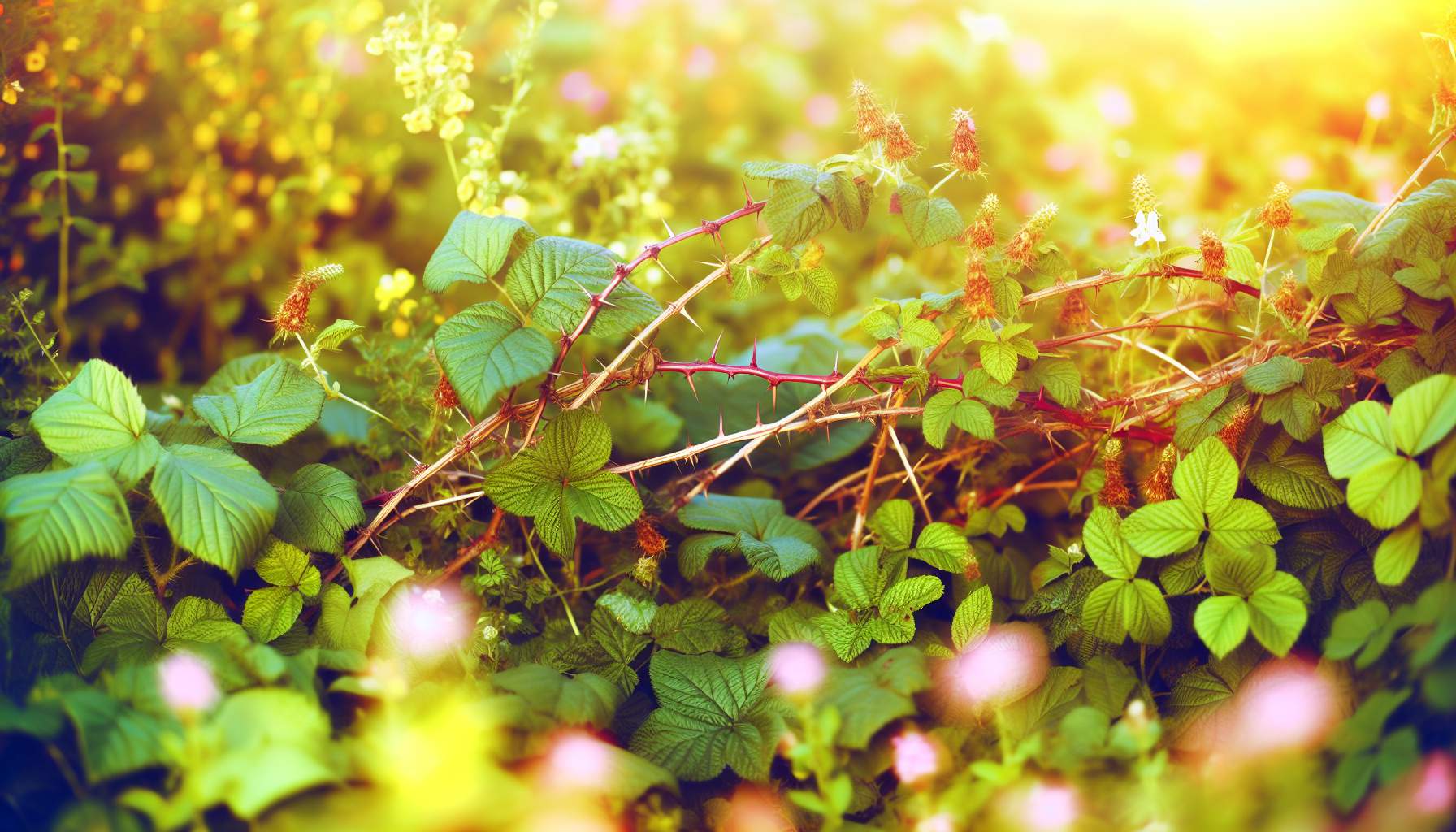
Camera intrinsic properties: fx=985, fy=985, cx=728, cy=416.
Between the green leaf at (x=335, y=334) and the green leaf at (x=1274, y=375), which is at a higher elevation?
the green leaf at (x=1274, y=375)

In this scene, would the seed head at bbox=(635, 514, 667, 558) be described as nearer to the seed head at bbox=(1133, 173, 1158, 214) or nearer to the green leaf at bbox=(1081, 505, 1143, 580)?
the green leaf at bbox=(1081, 505, 1143, 580)

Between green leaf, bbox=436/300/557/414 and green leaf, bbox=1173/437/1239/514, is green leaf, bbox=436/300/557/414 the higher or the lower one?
the higher one

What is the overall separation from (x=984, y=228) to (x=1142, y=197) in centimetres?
23

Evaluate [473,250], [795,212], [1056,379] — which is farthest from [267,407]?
[1056,379]

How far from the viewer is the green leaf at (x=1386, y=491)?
3.76ft

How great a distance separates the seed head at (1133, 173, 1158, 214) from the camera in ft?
4.59

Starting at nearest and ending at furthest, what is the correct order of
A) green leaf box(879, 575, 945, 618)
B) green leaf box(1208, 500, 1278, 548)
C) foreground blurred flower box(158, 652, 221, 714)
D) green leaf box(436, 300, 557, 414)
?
1. foreground blurred flower box(158, 652, 221, 714)
2. green leaf box(436, 300, 557, 414)
3. green leaf box(1208, 500, 1278, 548)
4. green leaf box(879, 575, 945, 618)

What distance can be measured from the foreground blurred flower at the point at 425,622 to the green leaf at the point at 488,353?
282 millimetres

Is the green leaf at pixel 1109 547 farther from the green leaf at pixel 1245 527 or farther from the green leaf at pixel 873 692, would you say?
the green leaf at pixel 873 692

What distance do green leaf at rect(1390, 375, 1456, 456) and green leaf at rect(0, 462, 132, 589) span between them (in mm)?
1515

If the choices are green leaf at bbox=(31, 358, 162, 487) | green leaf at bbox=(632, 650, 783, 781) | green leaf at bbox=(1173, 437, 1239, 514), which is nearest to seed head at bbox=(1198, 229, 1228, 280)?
green leaf at bbox=(1173, 437, 1239, 514)

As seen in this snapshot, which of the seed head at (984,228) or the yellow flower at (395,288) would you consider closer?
the seed head at (984,228)

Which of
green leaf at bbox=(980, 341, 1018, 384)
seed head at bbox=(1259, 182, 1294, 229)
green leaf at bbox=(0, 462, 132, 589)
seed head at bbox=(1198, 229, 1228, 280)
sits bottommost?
green leaf at bbox=(0, 462, 132, 589)

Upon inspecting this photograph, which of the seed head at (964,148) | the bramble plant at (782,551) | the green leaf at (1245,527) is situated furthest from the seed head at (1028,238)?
the green leaf at (1245,527)
